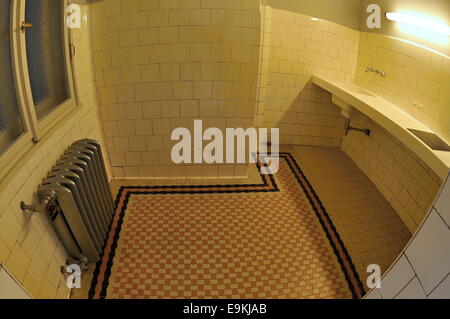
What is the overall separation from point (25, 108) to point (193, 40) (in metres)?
1.34

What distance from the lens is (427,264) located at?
622 millimetres

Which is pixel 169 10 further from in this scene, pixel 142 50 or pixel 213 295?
pixel 213 295

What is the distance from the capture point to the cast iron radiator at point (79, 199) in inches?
59.2

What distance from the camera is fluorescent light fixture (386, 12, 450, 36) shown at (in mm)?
1909

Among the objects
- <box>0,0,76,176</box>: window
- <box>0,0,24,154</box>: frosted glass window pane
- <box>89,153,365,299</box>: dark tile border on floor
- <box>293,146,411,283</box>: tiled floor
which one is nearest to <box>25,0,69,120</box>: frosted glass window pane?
<box>0,0,76,176</box>: window

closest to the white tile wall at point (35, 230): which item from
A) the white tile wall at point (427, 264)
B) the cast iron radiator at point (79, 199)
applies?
the cast iron radiator at point (79, 199)

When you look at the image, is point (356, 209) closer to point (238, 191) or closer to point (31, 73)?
point (238, 191)

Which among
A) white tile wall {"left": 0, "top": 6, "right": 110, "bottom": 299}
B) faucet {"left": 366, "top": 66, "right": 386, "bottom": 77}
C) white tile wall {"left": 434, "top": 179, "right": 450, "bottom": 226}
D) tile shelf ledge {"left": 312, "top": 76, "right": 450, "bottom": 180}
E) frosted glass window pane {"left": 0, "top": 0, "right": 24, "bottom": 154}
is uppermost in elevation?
faucet {"left": 366, "top": 66, "right": 386, "bottom": 77}

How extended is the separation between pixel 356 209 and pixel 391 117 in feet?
2.85

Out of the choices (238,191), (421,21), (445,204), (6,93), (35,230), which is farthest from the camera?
(238,191)

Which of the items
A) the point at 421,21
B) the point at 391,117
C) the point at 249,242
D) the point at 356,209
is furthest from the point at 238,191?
the point at 421,21

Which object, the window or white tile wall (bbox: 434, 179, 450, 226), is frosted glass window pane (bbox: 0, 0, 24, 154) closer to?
the window

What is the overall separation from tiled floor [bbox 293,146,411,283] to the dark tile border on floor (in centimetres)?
6
